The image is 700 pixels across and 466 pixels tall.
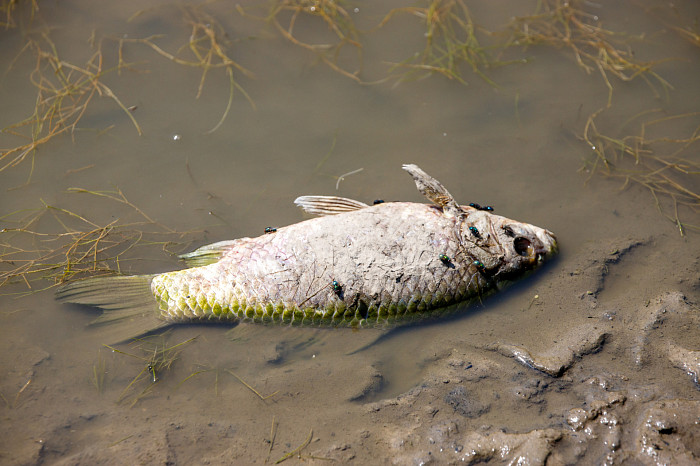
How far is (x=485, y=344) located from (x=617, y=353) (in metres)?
1.05

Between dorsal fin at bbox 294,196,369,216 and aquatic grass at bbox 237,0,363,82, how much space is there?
2.33 m

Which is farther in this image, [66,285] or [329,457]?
[66,285]

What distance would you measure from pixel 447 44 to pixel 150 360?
199 inches

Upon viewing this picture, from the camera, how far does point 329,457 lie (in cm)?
371

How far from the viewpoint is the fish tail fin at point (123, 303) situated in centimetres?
440

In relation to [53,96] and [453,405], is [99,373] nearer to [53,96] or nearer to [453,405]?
[453,405]

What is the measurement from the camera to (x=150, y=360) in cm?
446

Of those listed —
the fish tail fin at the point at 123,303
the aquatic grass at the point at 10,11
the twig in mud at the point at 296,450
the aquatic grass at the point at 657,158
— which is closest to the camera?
the twig in mud at the point at 296,450

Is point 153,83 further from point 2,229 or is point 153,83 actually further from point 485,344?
point 485,344

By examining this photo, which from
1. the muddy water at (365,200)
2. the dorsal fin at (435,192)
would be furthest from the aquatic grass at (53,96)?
the dorsal fin at (435,192)

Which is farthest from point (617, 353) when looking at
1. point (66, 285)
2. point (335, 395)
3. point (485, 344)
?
point (66, 285)

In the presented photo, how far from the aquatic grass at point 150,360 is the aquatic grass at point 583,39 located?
550cm

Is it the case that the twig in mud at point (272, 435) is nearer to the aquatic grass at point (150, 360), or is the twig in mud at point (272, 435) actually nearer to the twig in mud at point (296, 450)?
the twig in mud at point (296, 450)

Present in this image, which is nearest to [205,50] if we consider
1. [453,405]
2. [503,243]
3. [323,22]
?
[323,22]
